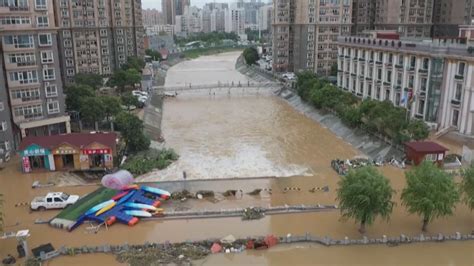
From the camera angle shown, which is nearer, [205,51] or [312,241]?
[312,241]

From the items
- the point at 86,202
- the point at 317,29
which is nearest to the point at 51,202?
the point at 86,202

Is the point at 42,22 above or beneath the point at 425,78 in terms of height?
above

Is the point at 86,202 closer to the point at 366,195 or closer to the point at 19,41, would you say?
the point at 366,195

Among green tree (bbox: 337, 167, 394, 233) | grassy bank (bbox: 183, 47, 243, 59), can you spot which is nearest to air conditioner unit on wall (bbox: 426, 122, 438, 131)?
green tree (bbox: 337, 167, 394, 233)

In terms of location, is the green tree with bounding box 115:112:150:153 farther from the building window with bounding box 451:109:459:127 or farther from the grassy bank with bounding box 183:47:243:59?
the grassy bank with bounding box 183:47:243:59

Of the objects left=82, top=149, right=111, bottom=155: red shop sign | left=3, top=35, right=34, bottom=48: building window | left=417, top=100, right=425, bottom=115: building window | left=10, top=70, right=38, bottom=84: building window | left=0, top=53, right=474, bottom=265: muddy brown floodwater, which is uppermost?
left=3, top=35, right=34, bottom=48: building window

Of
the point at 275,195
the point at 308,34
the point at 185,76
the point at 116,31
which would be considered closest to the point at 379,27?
the point at 308,34

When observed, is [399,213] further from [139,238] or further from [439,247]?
[139,238]
